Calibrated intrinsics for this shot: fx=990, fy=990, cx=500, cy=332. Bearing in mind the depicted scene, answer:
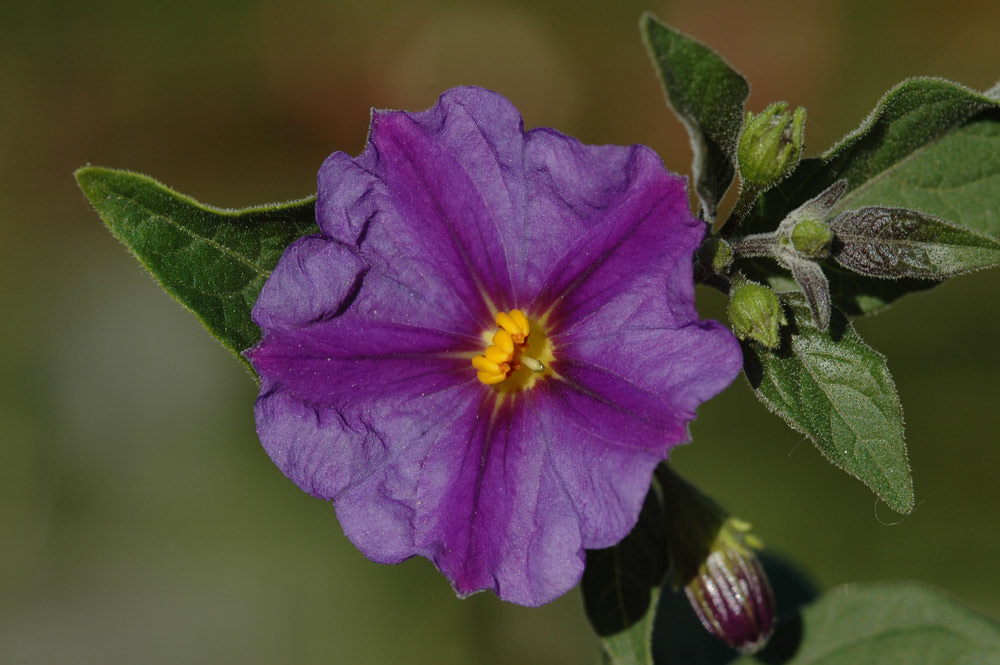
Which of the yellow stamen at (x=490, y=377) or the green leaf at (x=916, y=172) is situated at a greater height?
the green leaf at (x=916, y=172)

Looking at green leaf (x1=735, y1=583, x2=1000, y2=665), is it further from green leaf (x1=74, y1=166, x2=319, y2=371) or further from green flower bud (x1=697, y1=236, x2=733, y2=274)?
green leaf (x1=74, y1=166, x2=319, y2=371)

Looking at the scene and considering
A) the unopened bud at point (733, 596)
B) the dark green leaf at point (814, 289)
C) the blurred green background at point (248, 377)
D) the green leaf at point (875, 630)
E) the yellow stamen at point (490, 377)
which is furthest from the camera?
the blurred green background at point (248, 377)

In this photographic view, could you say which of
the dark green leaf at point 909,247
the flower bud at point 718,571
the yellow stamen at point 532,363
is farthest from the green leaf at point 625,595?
the dark green leaf at point 909,247

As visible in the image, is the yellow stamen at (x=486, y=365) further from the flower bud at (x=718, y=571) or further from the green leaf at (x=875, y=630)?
the green leaf at (x=875, y=630)

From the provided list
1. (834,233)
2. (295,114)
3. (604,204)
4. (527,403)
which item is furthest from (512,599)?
(295,114)

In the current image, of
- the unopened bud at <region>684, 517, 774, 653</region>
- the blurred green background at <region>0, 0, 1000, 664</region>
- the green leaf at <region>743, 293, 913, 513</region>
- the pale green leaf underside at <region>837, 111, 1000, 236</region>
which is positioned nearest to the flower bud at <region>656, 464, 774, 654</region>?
the unopened bud at <region>684, 517, 774, 653</region>

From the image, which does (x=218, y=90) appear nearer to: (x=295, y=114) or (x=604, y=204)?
(x=295, y=114)

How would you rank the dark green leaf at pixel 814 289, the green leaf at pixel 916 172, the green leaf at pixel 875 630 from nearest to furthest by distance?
1. the dark green leaf at pixel 814 289
2. the green leaf at pixel 916 172
3. the green leaf at pixel 875 630

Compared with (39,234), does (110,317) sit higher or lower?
lower

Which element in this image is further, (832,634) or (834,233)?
(832,634)
